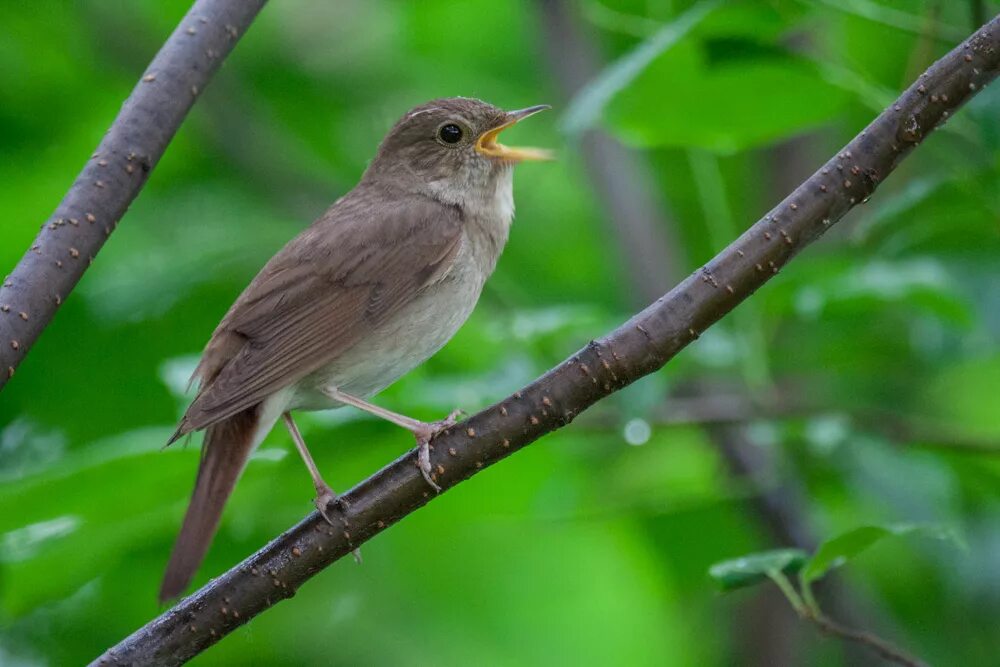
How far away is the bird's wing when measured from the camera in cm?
416

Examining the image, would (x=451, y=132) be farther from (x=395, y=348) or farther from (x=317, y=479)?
(x=317, y=479)

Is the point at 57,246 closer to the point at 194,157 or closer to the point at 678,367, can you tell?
the point at 678,367

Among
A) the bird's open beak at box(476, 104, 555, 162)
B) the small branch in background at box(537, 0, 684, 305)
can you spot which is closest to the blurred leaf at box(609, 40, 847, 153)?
the bird's open beak at box(476, 104, 555, 162)

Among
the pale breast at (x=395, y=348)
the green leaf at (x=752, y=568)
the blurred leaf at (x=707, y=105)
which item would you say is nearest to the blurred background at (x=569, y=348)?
the blurred leaf at (x=707, y=105)

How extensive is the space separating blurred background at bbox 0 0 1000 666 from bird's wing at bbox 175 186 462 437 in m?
0.30

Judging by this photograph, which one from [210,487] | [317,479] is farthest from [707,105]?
[210,487]

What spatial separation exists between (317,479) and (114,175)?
1.06 meters

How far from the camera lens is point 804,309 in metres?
4.45

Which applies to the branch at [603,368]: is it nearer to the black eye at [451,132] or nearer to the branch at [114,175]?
the branch at [114,175]

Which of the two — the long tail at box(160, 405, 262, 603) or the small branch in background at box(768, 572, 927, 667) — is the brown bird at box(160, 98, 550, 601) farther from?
the small branch in background at box(768, 572, 927, 667)

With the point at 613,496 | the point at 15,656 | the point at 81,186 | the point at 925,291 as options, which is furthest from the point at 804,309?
the point at 15,656

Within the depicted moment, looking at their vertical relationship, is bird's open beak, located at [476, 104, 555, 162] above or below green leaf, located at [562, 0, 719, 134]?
above

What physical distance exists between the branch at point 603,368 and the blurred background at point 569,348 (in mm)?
722

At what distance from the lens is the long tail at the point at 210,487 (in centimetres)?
354
